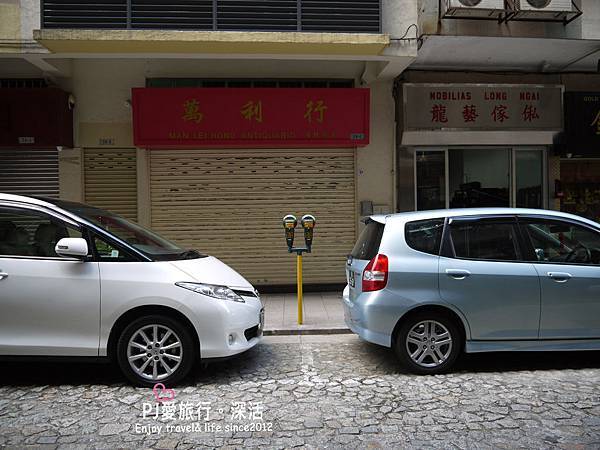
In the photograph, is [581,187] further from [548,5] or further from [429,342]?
[429,342]

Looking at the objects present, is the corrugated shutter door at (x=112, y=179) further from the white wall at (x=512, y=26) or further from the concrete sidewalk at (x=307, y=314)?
the white wall at (x=512, y=26)

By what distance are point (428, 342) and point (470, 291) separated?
68 centimetres

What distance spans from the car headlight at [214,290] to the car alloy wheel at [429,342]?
1804mm

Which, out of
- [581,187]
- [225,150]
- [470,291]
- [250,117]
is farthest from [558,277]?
[581,187]

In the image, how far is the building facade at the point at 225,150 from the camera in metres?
8.97

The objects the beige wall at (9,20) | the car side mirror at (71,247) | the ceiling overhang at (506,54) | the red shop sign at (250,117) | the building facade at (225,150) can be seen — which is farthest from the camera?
the building facade at (225,150)

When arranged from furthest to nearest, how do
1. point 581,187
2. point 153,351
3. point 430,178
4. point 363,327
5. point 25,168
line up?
point 581,187
point 430,178
point 25,168
point 363,327
point 153,351

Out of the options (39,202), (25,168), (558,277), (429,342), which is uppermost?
(25,168)

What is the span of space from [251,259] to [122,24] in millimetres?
4796

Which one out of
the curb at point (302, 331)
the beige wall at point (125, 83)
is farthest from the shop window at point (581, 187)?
the curb at point (302, 331)

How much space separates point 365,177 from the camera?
9.59 m

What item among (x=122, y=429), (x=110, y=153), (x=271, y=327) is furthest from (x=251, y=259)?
(x=122, y=429)

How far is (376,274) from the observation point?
4.76 metres

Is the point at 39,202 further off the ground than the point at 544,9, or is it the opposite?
the point at 544,9
